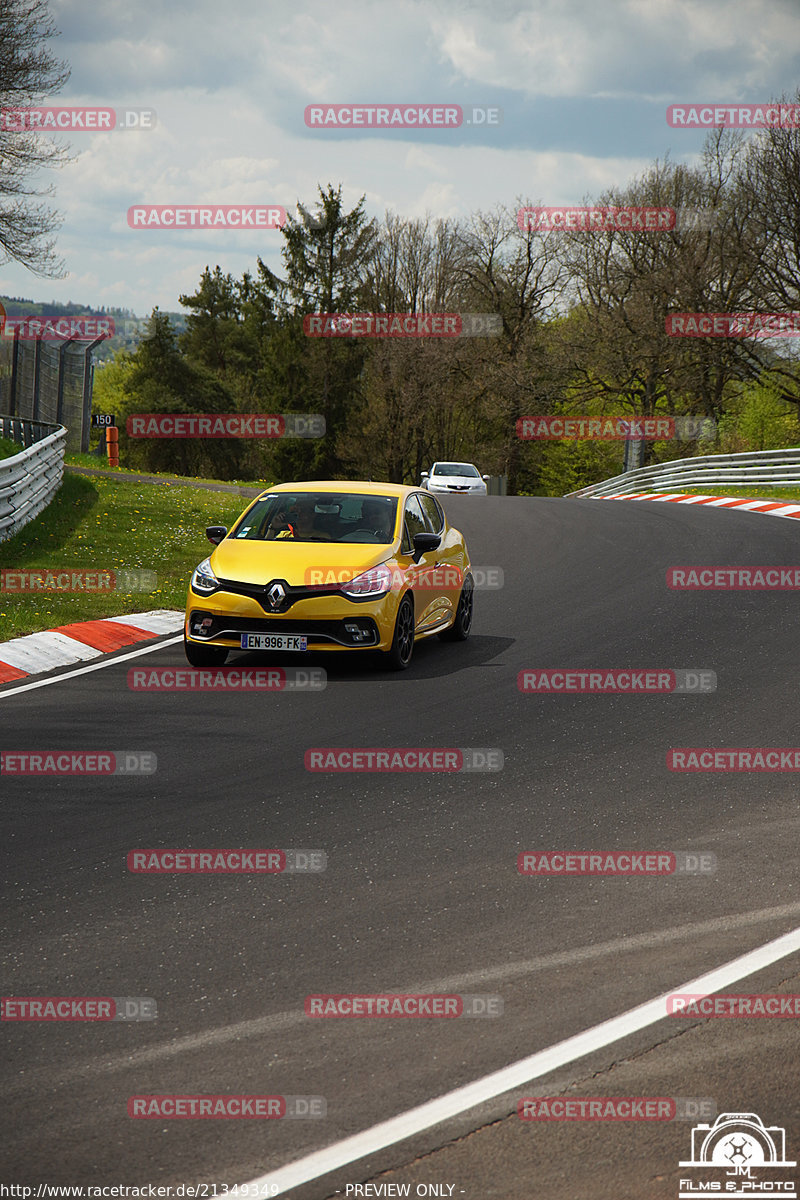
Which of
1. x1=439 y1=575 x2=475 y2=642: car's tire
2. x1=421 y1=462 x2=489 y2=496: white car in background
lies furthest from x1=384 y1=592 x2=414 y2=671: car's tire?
x1=421 y1=462 x2=489 y2=496: white car in background

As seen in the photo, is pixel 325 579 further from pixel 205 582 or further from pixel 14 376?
pixel 14 376

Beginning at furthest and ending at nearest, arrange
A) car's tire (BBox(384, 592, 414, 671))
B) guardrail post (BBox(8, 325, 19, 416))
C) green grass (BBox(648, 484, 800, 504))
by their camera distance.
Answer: guardrail post (BBox(8, 325, 19, 416)) → green grass (BBox(648, 484, 800, 504)) → car's tire (BBox(384, 592, 414, 671))

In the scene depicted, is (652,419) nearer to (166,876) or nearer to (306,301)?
(306,301)

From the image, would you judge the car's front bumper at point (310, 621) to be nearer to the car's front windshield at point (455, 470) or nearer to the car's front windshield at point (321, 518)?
the car's front windshield at point (321, 518)

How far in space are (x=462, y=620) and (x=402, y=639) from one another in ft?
5.45

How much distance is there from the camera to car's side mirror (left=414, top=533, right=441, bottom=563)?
36.8ft

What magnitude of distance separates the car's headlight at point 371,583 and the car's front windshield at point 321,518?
561mm

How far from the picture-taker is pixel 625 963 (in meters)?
4.57

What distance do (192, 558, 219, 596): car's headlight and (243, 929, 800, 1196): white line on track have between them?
670cm

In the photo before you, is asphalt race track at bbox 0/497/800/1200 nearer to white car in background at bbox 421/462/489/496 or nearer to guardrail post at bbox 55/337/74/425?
guardrail post at bbox 55/337/74/425

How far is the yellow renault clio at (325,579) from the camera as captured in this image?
10.3 metres

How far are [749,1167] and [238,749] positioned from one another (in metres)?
4.98

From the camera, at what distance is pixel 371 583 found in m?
10.5

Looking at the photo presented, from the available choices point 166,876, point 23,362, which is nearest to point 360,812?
point 166,876
